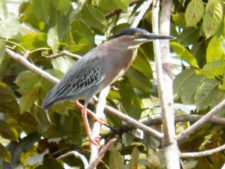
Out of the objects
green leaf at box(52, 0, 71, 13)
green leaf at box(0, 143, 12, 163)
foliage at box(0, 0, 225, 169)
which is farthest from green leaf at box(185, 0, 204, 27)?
green leaf at box(0, 143, 12, 163)

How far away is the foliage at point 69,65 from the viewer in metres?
2.69

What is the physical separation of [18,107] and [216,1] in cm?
83

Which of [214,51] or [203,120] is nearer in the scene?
[203,120]

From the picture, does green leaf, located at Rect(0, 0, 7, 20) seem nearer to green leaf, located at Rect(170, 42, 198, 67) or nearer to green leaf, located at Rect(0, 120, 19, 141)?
green leaf, located at Rect(0, 120, 19, 141)

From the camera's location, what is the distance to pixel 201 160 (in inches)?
115

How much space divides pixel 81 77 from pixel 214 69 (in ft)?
1.58

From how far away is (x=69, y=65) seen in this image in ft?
9.18

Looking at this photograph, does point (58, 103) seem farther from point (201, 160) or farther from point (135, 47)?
point (201, 160)

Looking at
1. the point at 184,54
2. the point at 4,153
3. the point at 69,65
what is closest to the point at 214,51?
the point at 184,54

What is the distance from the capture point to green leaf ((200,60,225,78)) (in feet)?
8.48

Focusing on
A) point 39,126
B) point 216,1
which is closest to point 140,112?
point 39,126

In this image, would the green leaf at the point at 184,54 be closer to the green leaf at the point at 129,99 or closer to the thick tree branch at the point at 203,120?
the green leaf at the point at 129,99

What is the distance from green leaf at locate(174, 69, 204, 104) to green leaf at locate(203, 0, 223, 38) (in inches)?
7.7

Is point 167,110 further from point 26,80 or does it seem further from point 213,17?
point 26,80
